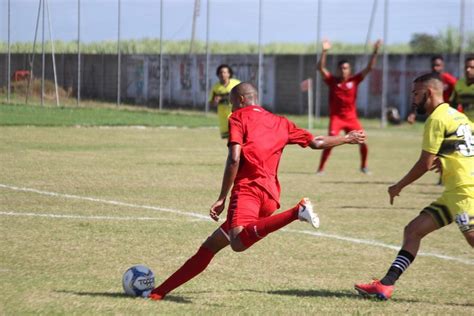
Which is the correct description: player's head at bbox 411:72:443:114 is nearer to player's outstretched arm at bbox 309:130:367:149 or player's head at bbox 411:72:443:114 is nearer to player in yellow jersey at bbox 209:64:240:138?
player's outstretched arm at bbox 309:130:367:149

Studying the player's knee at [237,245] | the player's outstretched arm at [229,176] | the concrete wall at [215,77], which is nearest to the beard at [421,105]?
the player's outstretched arm at [229,176]

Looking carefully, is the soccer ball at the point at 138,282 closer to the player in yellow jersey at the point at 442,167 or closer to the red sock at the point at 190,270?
the red sock at the point at 190,270

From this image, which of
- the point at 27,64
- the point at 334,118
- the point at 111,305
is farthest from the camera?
the point at 27,64

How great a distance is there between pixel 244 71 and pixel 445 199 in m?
34.9

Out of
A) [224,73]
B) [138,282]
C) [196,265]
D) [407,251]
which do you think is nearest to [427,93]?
[407,251]

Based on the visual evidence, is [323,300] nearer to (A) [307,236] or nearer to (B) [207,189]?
(A) [307,236]

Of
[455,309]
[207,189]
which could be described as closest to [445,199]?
[455,309]

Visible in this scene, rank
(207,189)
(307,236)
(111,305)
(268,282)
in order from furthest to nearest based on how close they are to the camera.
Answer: (207,189) → (307,236) → (268,282) → (111,305)

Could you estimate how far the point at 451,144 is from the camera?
8.16m

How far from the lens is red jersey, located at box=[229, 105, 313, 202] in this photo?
804cm

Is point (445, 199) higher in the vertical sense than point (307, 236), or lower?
higher

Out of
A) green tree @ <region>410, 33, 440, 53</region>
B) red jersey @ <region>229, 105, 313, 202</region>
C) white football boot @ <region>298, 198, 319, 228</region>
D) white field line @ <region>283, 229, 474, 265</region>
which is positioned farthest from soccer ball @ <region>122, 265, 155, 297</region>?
green tree @ <region>410, 33, 440, 53</region>

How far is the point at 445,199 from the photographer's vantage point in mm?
8242

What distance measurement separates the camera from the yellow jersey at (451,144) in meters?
8.08
